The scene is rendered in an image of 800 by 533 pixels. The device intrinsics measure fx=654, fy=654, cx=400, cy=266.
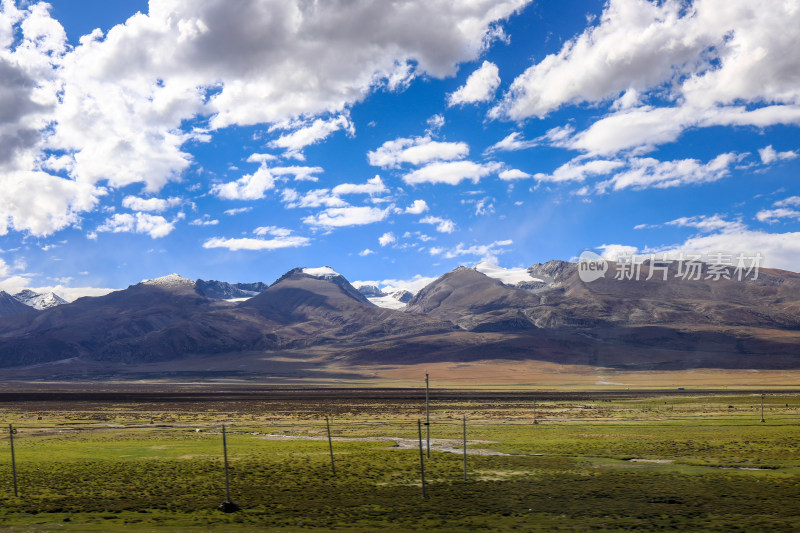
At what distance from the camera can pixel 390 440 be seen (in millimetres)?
56750

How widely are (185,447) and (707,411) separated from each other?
70441mm

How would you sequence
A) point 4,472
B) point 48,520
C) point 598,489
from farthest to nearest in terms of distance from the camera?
point 4,472 → point 598,489 → point 48,520

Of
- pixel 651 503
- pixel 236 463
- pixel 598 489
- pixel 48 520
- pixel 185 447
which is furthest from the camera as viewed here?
pixel 185 447

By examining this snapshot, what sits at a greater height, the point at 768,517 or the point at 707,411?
the point at 768,517

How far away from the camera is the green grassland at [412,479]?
A: 88.2 ft

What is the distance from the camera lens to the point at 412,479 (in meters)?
36.7

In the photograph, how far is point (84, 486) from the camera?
3503 centimetres

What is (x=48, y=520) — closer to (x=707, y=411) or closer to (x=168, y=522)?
(x=168, y=522)

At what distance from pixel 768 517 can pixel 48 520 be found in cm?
2931

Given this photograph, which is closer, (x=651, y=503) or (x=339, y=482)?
(x=651, y=503)

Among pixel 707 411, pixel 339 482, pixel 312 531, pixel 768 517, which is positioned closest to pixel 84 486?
pixel 339 482

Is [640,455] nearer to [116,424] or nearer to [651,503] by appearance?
[651,503]

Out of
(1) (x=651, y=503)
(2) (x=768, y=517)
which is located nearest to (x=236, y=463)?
(1) (x=651, y=503)

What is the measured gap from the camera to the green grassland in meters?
26.9
